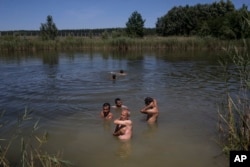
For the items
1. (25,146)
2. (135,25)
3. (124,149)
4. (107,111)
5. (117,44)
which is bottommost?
(124,149)

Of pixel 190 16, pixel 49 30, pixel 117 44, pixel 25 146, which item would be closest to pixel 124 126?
pixel 25 146

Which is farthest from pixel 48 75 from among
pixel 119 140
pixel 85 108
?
pixel 119 140

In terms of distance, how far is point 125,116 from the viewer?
30.4ft

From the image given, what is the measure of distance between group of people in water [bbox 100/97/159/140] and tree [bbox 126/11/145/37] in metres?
49.4

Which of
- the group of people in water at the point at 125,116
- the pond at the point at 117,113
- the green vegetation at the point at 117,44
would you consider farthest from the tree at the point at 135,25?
the group of people in water at the point at 125,116

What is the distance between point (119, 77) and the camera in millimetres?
20953

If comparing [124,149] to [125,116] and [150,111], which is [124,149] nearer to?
[125,116]

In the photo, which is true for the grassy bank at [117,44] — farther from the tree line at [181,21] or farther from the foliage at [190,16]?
the foliage at [190,16]

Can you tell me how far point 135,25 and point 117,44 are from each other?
17.4 m

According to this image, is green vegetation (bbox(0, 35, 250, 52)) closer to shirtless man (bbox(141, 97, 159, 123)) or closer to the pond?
the pond

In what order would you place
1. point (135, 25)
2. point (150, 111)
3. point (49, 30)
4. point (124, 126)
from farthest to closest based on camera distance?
1. point (135, 25)
2. point (49, 30)
3. point (150, 111)
4. point (124, 126)

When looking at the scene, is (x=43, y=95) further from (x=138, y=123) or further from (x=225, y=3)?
(x=225, y=3)

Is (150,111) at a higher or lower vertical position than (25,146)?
higher

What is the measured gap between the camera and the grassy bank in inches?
1704
